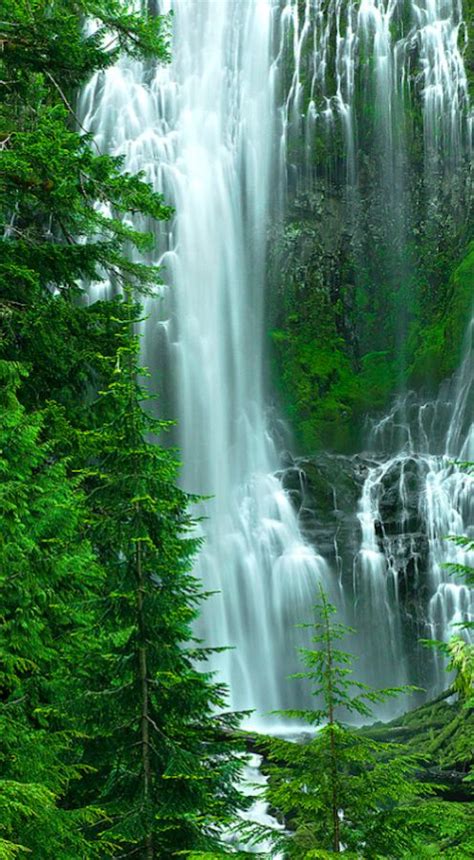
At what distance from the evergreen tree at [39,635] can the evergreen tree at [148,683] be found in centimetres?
18

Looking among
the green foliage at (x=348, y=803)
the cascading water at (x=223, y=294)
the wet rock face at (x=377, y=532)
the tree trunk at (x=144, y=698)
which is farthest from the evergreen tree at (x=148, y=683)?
the wet rock face at (x=377, y=532)

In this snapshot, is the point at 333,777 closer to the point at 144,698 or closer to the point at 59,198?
the point at 144,698

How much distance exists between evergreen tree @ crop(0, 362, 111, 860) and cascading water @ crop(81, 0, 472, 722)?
16.0m

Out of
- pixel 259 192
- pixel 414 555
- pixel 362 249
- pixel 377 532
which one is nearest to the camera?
pixel 414 555

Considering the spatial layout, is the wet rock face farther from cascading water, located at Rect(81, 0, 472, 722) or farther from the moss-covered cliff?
the moss-covered cliff

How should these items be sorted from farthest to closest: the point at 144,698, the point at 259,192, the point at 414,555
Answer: the point at 259,192
the point at 414,555
the point at 144,698

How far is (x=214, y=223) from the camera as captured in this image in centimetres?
2638

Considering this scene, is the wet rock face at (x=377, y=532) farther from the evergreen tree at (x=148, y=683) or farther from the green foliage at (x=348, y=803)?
the green foliage at (x=348, y=803)

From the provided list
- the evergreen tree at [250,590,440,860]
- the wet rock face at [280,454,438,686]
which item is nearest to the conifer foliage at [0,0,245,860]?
the evergreen tree at [250,590,440,860]

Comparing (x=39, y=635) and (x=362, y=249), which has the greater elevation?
(x=362, y=249)

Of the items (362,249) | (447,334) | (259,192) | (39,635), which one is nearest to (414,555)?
(447,334)

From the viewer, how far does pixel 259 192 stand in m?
27.3

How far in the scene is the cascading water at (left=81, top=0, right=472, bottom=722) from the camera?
20.7 m

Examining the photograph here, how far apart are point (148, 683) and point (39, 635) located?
71 cm
